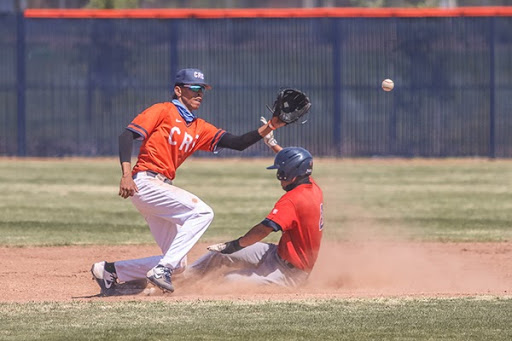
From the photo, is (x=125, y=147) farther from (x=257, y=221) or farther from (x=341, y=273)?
(x=257, y=221)

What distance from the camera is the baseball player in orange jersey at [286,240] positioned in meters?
8.62

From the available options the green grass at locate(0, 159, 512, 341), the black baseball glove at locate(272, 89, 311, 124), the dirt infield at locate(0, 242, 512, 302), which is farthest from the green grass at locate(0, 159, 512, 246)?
the black baseball glove at locate(272, 89, 311, 124)

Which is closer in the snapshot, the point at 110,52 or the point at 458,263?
the point at 458,263

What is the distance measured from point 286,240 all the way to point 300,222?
0.89ft

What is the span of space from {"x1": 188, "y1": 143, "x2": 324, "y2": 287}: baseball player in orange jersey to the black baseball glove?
0.92 ft

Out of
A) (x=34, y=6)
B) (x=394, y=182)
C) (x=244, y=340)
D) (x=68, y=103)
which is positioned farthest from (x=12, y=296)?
(x=34, y=6)

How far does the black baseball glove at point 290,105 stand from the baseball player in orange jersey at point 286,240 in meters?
0.28

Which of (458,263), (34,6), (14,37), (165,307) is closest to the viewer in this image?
(165,307)

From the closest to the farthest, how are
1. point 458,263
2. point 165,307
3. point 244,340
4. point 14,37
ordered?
point 244,340, point 165,307, point 458,263, point 14,37

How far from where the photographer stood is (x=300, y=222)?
28.7ft

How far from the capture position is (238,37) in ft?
77.9

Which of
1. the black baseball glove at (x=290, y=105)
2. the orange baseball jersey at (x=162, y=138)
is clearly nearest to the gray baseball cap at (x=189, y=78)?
the orange baseball jersey at (x=162, y=138)

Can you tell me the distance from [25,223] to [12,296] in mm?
5357

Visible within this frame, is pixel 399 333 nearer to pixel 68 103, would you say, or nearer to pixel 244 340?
pixel 244 340
